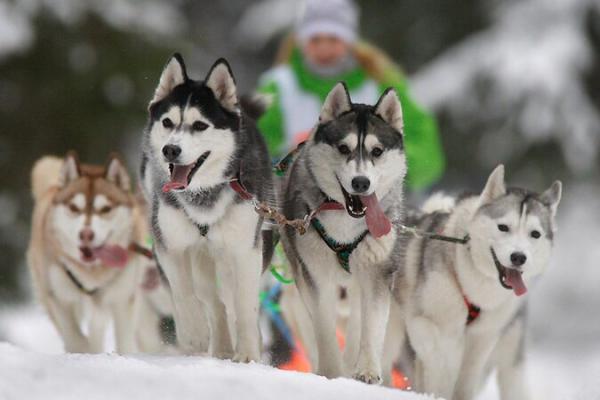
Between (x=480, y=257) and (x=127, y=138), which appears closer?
(x=480, y=257)

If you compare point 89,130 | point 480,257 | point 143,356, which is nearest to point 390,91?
point 480,257

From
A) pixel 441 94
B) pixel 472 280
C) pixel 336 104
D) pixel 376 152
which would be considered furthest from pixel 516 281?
pixel 441 94

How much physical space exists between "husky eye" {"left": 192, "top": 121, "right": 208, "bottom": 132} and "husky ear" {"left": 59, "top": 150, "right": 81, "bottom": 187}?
245 cm

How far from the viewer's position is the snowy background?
1484 cm

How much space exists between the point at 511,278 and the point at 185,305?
158cm

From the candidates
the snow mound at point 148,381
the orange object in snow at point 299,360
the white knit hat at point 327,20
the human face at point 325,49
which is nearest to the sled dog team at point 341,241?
the orange object in snow at point 299,360

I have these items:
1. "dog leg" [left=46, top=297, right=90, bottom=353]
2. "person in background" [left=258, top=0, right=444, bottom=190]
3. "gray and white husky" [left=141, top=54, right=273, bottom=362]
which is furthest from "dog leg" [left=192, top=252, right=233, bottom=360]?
"person in background" [left=258, top=0, right=444, bottom=190]

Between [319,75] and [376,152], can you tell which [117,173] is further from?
[376,152]

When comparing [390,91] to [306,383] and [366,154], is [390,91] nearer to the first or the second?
[366,154]

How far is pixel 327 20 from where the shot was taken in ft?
25.7

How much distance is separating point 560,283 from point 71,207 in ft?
39.5

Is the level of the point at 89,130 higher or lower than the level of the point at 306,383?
higher

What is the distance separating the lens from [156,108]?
495 centimetres

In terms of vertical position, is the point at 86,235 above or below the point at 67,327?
above
